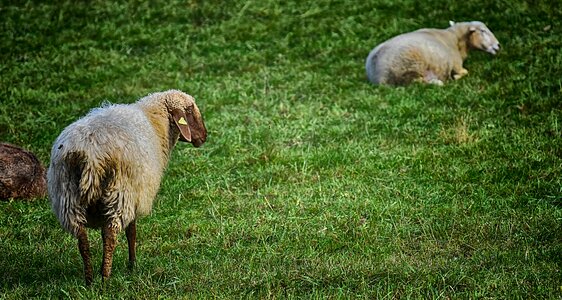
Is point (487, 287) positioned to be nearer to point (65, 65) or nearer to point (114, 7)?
point (65, 65)

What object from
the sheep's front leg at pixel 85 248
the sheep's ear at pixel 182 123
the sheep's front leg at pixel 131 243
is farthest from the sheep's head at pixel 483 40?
the sheep's front leg at pixel 85 248

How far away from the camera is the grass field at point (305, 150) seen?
6.24m

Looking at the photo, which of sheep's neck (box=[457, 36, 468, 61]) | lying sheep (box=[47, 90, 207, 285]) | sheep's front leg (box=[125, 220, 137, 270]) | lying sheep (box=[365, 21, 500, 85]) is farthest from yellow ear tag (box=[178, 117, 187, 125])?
sheep's neck (box=[457, 36, 468, 61])

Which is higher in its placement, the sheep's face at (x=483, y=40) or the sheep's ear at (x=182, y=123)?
the sheep's ear at (x=182, y=123)

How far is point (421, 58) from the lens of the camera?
13.9 meters

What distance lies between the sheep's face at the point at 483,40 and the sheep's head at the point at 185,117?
905 cm

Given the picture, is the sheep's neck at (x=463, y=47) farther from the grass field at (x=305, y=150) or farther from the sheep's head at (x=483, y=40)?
the grass field at (x=305, y=150)

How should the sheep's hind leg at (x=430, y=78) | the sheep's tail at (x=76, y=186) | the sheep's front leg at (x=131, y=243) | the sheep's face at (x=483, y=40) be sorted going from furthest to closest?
the sheep's face at (x=483, y=40), the sheep's hind leg at (x=430, y=78), the sheep's front leg at (x=131, y=243), the sheep's tail at (x=76, y=186)

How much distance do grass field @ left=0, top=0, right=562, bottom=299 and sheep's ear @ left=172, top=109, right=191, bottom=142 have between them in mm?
1033

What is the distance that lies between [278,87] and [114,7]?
641 centimetres

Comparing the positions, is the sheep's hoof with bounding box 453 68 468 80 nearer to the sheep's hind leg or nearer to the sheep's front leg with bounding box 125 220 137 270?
the sheep's hind leg

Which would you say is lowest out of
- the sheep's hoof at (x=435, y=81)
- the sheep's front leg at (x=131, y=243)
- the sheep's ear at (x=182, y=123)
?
the sheep's hoof at (x=435, y=81)

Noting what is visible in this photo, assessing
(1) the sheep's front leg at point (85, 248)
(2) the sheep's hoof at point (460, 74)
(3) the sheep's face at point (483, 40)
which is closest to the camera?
(1) the sheep's front leg at point (85, 248)

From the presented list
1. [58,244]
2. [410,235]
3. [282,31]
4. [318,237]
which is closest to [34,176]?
[58,244]
